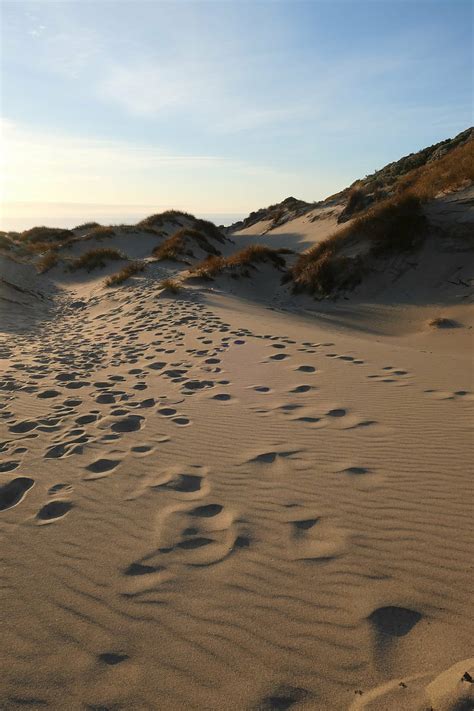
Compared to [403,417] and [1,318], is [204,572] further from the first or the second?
[1,318]

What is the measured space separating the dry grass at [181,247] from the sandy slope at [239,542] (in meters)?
14.4

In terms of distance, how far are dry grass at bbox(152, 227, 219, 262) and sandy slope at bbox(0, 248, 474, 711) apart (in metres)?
14.4

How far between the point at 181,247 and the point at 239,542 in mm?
20426

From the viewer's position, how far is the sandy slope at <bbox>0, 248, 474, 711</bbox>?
1.88 metres

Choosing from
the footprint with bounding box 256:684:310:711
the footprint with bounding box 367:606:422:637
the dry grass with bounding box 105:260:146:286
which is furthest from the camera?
the dry grass with bounding box 105:260:146:286

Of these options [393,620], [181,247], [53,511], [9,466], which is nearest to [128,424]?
[9,466]

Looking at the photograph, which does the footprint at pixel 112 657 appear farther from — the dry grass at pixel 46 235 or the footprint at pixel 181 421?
the dry grass at pixel 46 235

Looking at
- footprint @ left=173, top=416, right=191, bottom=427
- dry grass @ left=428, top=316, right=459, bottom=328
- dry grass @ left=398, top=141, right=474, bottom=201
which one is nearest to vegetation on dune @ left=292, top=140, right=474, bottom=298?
dry grass @ left=398, top=141, right=474, bottom=201

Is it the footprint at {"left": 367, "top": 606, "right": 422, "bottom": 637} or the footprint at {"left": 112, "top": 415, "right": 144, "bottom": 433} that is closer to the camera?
the footprint at {"left": 367, "top": 606, "right": 422, "bottom": 637}

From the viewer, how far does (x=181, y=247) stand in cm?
2195

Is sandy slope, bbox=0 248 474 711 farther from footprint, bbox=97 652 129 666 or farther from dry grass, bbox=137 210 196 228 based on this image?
dry grass, bbox=137 210 196 228

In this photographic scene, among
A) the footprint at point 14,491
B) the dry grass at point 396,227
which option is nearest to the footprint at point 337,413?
the footprint at point 14,491

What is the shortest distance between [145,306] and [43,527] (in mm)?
9414

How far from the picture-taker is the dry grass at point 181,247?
1957cm
